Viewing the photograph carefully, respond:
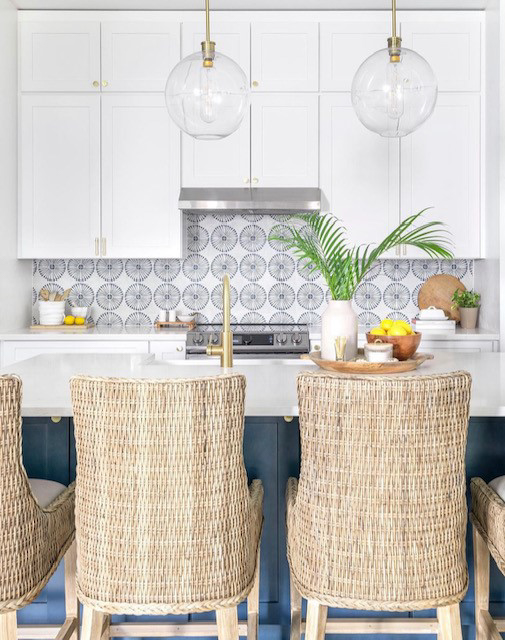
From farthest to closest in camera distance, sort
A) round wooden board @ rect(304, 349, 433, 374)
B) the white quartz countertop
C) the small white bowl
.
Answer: the small white bowl, round wooden board @ rect(304, 349, 433, 374), the white quartz countertop

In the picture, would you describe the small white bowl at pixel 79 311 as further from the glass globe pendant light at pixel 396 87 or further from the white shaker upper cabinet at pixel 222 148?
the glass globe pendant light at pixel 396 87

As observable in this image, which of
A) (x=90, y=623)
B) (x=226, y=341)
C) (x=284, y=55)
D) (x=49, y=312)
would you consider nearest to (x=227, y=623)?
(x=90, y=623)

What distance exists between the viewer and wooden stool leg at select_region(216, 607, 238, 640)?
156 cm

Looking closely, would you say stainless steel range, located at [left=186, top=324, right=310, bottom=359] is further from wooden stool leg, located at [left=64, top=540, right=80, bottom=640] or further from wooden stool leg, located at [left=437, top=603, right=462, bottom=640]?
wooden stool leg, located at [left=437, top=603, right=462, bottom=640]

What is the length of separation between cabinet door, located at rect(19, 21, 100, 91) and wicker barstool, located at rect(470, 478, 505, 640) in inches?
127

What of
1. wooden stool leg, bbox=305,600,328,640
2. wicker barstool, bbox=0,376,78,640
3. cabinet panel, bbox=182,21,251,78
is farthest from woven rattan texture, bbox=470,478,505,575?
cabinet panel, bbox=182,21,251,78

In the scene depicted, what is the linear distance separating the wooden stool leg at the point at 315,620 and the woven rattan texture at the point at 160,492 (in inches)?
7.2

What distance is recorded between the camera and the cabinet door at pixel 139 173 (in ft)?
13.2

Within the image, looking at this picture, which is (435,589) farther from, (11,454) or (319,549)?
(11,454)

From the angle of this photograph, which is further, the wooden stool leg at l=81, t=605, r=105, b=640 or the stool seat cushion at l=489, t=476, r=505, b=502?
the stool seat cushion at l=489, t=476, r=505, b=502

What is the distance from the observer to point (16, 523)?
1526 mm

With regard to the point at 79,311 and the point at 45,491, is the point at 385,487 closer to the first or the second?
the point at 45,491
